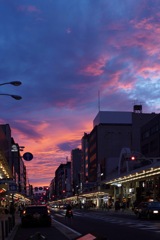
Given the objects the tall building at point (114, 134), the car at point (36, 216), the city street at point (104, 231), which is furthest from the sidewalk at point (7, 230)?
the tall building at point (114, 134)

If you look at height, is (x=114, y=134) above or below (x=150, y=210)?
above

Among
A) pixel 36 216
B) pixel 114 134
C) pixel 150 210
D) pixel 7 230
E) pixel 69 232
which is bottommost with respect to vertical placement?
pixel 69 232

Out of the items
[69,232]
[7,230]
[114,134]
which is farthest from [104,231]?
[114,134]

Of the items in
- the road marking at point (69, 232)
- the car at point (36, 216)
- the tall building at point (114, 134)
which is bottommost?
the road marking at point (69, 232)

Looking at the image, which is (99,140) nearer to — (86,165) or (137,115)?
(137,115)

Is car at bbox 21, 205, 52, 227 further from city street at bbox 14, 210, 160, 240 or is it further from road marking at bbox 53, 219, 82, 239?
road marking at bbox 53, 219, 82, 239

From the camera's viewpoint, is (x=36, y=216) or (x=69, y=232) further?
(x=36, y=216)

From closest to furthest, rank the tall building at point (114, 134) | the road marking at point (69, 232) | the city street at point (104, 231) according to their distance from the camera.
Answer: the city street at point (104, 231) < the road marking at point (69, 232) < the tall building at point (114, 134)

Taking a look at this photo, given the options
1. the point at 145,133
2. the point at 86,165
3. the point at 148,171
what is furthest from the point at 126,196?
the point at 86,165

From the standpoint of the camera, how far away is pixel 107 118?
171 metres

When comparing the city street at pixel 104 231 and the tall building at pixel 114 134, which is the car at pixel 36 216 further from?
the tall building at pixel 114 134

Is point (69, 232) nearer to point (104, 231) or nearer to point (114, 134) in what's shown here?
point (104, 231)

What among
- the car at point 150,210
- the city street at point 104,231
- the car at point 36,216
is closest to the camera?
the city street at point 104,231

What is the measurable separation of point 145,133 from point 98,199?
34.0 m
